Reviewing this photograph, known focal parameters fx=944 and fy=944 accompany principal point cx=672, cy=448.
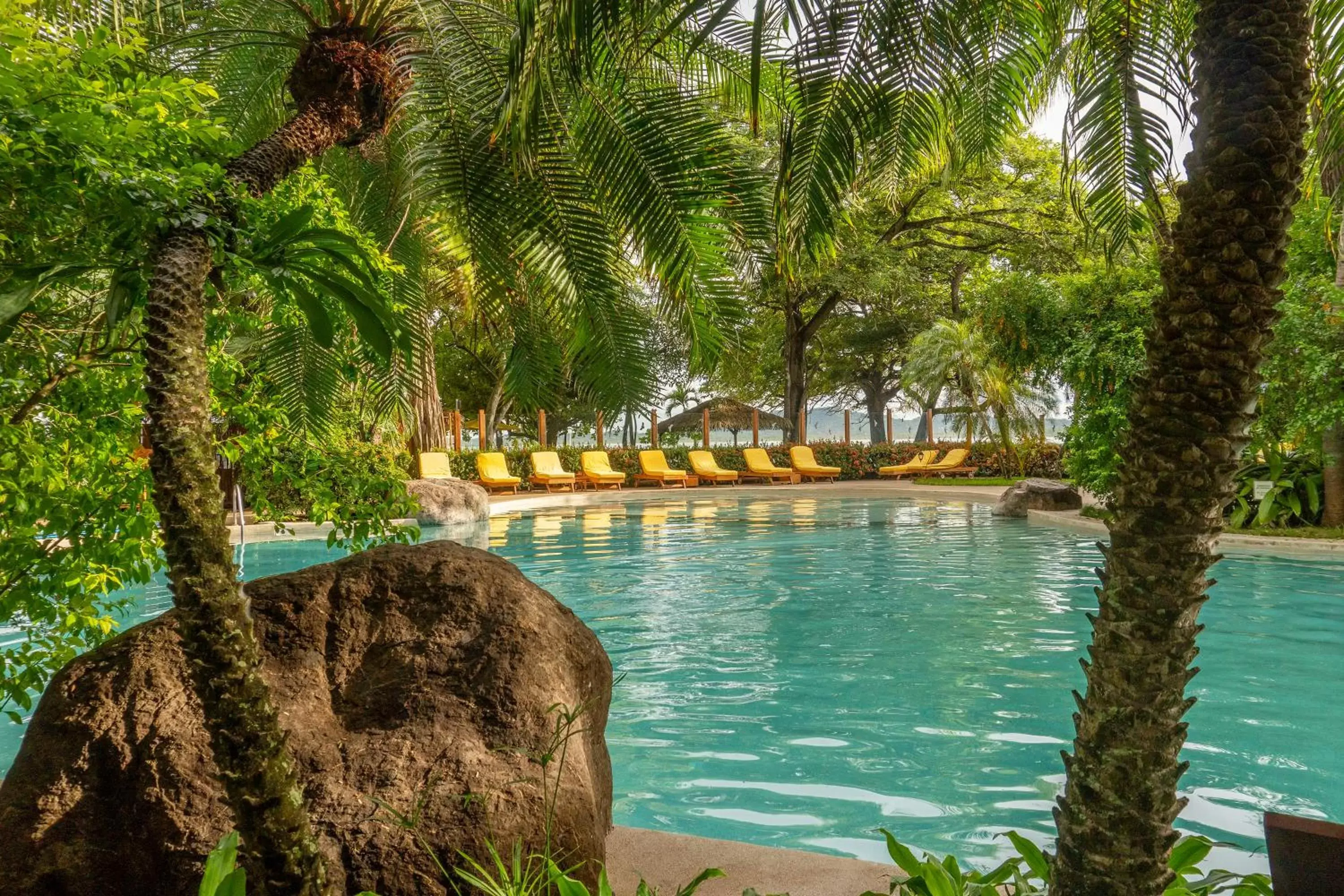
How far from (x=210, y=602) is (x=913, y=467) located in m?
28.7

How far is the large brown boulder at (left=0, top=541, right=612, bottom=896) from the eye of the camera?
2502mm

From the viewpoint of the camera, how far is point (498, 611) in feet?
10.3

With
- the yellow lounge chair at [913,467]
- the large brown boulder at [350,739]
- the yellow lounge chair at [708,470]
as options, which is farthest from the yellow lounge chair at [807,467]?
the large brown boulder at [350,739]

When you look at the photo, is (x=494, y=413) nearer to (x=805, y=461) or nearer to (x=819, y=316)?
(x=805, y=461)

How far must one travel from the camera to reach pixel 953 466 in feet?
92.6

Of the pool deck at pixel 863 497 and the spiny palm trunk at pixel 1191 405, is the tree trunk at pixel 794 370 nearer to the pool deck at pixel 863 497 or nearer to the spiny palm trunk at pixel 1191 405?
the pool deck at pixel 863 497

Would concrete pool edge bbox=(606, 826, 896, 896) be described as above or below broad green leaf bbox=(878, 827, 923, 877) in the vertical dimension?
below

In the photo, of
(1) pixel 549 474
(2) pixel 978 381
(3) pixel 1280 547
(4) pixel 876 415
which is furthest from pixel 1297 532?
(4) pixel 876 415

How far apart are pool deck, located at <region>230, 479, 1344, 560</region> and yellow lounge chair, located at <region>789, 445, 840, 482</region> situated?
502 millimetres

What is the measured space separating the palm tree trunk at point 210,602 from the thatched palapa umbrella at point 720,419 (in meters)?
34.3

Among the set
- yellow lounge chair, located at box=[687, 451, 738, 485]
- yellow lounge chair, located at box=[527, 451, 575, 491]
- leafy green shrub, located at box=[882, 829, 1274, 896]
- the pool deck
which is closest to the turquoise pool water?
the pool deck

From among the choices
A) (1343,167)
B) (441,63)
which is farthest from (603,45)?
(1343,167)

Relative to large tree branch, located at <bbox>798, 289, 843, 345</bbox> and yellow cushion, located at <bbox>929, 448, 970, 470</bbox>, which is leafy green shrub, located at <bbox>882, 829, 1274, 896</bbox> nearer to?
yellow cushion, located at <bbox>929, 448, 970, 470</bbox>

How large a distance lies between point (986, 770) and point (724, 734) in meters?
1.48
